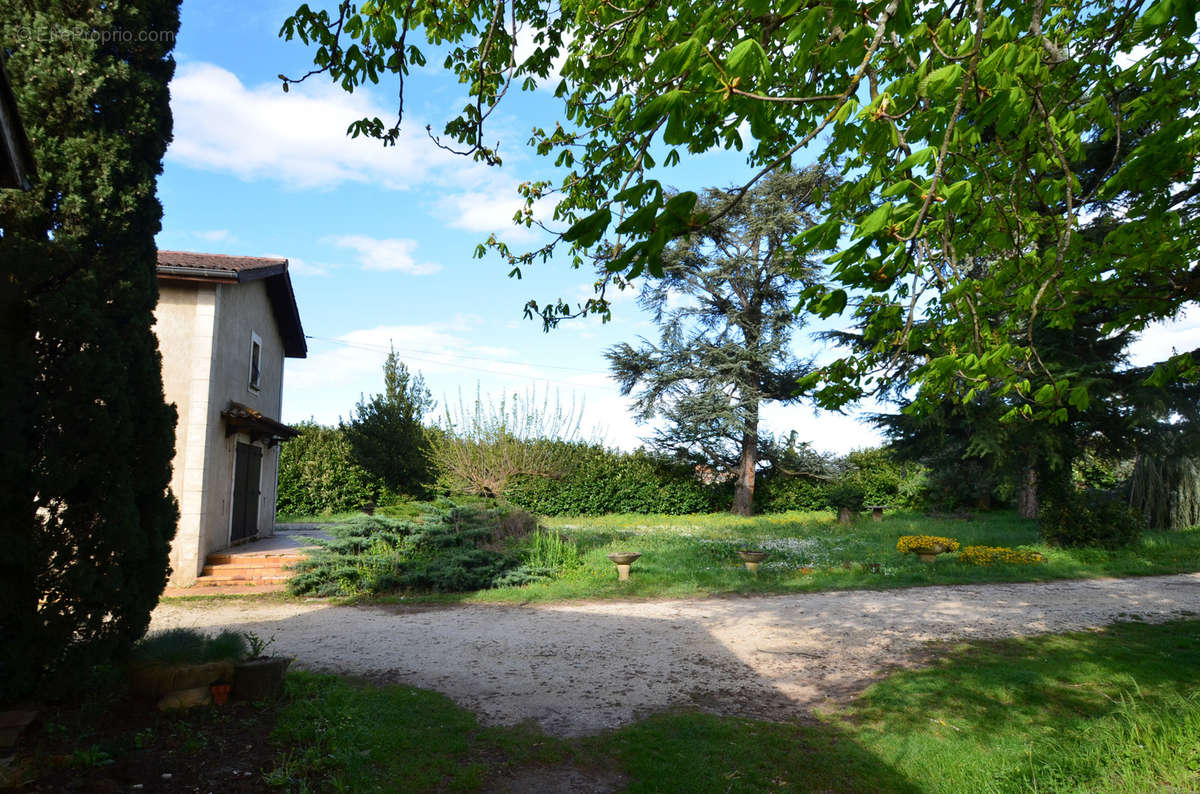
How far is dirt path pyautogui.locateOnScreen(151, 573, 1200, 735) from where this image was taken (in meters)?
5.54

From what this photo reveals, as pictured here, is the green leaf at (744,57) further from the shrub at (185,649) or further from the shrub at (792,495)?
the shrub at (792,495)

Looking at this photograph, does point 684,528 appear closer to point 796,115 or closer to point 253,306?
point 253,306

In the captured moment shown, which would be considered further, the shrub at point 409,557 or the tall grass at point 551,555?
the tall grass at point 551,555

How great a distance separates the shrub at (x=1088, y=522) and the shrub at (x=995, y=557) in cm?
177

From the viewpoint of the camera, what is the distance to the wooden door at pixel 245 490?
44.5ft

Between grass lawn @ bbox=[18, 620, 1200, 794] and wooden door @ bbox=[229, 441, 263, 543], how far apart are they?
31.5 feet

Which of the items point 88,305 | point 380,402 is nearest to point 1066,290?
point 88,305

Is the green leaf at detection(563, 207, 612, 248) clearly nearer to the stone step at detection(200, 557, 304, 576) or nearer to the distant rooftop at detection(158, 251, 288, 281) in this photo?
the distant rooftop at detection(158, 251, 288, 281)

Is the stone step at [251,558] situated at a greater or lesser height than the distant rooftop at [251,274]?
lesser

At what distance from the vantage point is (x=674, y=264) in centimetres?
2469

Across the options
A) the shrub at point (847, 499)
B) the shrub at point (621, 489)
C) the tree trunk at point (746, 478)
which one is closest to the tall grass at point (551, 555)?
the shrub at point (621, 489)

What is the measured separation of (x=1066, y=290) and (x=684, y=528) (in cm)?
1525

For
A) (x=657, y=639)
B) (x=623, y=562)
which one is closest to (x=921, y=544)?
(x=623, y=562)

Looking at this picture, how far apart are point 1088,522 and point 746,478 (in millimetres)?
12228
